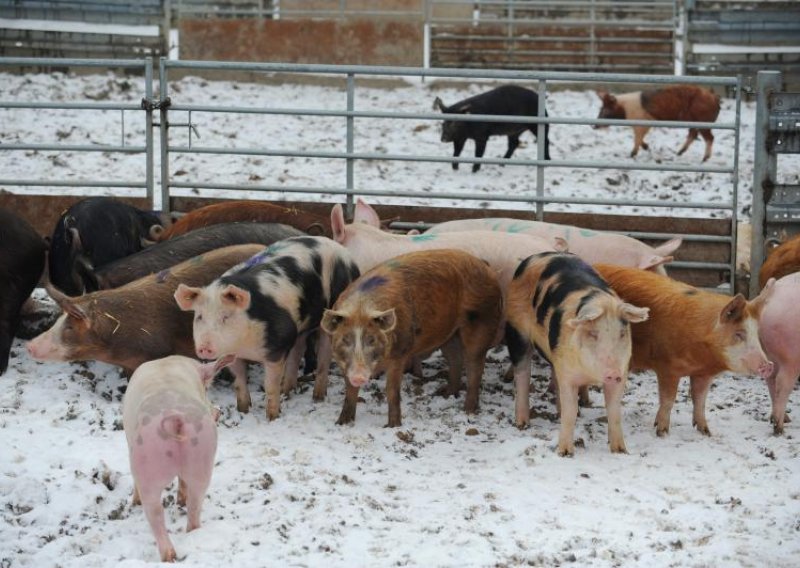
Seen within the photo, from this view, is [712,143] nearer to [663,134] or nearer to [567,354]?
[663,134]

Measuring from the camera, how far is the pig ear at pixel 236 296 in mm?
6785

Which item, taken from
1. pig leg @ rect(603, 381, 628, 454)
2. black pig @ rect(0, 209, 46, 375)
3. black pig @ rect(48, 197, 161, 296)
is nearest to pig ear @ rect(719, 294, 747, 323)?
pig leg @ rect(603, 381, 628, 454)

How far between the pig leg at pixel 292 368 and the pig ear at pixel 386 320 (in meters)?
0.93

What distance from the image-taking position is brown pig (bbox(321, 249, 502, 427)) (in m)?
6.81

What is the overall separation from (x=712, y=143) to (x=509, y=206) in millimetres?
3725

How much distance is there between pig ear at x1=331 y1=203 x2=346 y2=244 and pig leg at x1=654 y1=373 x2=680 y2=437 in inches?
90.2

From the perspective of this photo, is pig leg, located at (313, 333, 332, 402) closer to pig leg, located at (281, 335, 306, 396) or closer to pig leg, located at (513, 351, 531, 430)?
pig leg, located at (281, 335, 306, 396)

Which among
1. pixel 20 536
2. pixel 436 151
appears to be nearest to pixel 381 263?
pixel 20 536

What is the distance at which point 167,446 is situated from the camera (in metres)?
5.24

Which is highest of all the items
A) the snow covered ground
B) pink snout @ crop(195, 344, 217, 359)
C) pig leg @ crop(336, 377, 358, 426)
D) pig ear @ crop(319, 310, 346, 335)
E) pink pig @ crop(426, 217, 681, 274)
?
pink pig @ crop(426, 217, 681, 274)

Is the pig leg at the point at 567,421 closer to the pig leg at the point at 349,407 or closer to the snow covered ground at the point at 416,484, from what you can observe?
the snow covered ground at the point at 416,484

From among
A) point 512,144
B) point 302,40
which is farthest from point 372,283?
point 302,40

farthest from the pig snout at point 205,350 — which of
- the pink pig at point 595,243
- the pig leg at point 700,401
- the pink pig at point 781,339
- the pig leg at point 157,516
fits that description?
the pink pig at point 781,339

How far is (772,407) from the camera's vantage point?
24.1ft
